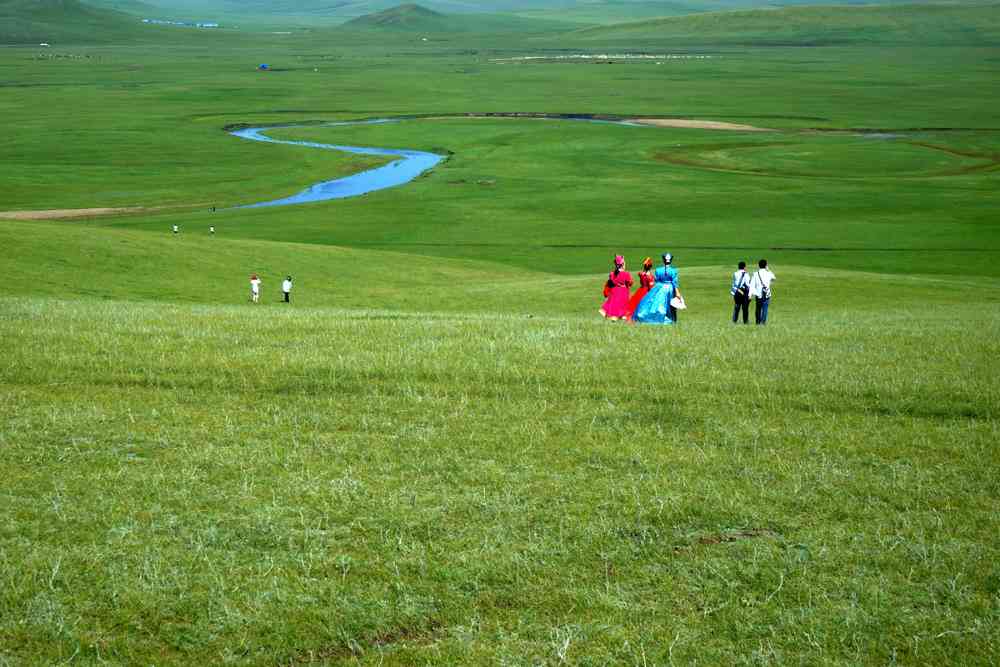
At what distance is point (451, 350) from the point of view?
20359 millimetres

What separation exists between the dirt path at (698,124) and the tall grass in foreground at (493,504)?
11300cm

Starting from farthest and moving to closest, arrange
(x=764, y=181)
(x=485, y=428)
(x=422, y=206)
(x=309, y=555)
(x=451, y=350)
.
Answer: (x=764, y=181) → (x=422, y=206) → (x=451, y=350) → (x=485, y=428) → (x=309, y=555)

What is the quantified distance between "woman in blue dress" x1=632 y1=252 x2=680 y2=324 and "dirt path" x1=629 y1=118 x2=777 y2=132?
105 m

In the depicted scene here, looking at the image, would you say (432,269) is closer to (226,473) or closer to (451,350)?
(451,350)

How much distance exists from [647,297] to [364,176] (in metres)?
73.1

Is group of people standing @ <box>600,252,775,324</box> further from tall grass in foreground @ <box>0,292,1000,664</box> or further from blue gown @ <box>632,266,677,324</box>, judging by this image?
tall grass in foreground @ <box>0,292,1000,664</box>

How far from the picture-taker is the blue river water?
3417 inches

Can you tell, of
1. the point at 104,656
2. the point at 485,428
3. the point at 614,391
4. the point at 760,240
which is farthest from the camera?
the point at 760,240

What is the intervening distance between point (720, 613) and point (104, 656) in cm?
533

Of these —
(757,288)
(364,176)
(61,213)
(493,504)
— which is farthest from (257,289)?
(364,176)

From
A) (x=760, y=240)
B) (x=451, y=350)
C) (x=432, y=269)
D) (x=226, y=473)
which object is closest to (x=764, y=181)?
(x=760, y=240)

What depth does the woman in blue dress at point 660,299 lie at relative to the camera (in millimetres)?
27047

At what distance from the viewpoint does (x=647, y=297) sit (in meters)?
27.4

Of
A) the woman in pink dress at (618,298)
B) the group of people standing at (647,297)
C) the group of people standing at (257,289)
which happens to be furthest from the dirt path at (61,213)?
the group of people standing at (647,297)
